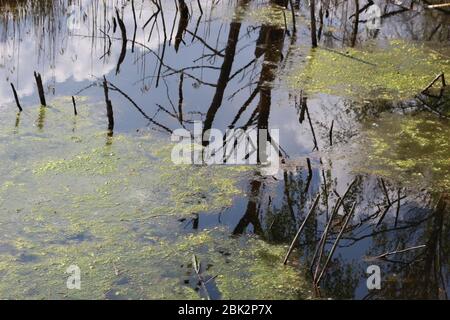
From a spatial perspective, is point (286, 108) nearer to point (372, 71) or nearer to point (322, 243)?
point (372, 71)

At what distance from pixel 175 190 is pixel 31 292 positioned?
95 centimetres

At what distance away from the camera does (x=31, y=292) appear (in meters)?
2.63

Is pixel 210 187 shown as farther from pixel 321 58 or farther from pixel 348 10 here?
pixel 348 10

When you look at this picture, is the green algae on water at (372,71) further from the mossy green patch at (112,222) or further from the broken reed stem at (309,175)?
the mossy green patch at (112,222)

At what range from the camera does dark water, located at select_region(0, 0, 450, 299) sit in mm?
3051

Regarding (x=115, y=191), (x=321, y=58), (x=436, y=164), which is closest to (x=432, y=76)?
(x=321, y=58)

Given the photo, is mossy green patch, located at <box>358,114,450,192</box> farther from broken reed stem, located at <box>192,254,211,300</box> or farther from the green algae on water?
broken reed stem, located at <box>192,254,211,300</box>

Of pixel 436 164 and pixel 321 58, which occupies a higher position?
pixel 321 58

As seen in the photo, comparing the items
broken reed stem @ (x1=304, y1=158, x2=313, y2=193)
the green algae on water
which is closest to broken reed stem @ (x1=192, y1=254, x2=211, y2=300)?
broken reed stem @ (x1=304, y1=158, x2=313, y2=193)

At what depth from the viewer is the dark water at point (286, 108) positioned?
3051 mm

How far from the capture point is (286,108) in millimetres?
4434

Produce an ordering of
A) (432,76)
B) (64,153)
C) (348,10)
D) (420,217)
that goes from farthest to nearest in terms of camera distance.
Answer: (348,10) → (432,76) → (64,153) → (420,217)

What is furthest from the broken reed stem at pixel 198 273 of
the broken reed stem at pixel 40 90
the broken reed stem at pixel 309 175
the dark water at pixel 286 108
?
the broken reed stem at pixel 40 90
